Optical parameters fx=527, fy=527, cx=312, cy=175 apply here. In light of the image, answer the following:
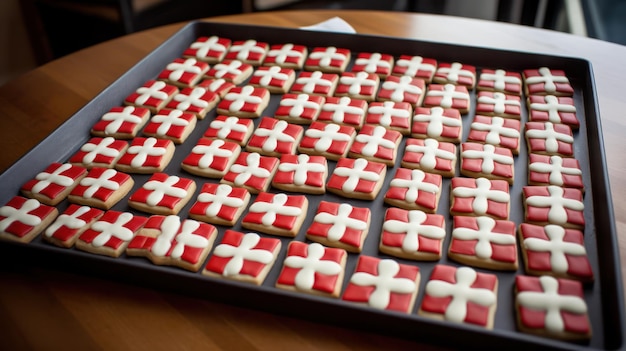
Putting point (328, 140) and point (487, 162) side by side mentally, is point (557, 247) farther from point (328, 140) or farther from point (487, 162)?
point (328, 140)

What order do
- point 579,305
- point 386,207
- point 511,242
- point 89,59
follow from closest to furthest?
point 579,305, point 511,242, point 386,207, point 89,59

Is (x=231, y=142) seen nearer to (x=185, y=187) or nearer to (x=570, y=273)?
(x=185, y=187)

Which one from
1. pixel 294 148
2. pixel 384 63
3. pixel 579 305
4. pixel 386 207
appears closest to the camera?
pixel 579 305

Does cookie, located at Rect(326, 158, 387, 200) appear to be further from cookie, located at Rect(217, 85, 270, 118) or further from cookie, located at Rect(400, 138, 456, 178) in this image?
cookie, located at Rect(217, 85, 270, 118)

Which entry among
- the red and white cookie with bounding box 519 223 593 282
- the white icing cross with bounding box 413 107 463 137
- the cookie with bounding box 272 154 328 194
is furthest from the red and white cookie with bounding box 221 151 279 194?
the red and white cookie with bounding box 519 223 593 282

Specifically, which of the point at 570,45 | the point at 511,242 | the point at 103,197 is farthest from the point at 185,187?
the point at 570,45

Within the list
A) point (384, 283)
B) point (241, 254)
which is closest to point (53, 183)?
point (241, 254)
